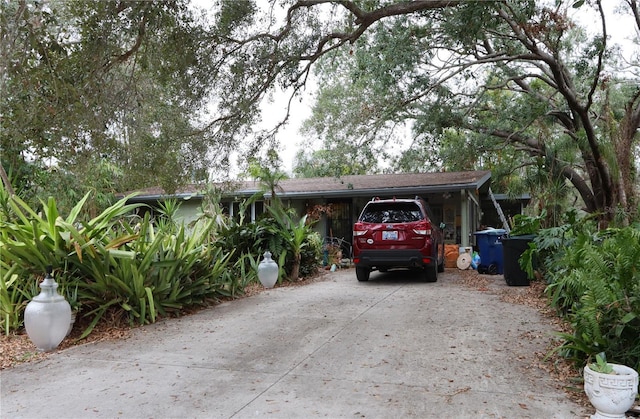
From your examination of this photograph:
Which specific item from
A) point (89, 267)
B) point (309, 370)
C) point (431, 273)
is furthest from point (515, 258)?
point (89, 267)

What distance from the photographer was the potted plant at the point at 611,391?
10.4 ft

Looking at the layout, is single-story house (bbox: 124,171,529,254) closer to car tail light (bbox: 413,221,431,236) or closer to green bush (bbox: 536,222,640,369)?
car tail light (bbox: 413,221,431,236)

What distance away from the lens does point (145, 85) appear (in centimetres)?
990

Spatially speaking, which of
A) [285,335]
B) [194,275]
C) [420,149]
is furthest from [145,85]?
[420,149]

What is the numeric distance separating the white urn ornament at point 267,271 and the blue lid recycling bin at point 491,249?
568 cm

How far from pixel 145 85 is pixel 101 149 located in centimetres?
237

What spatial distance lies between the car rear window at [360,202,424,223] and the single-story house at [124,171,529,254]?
160 inches

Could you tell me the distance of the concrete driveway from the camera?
3.58 metres

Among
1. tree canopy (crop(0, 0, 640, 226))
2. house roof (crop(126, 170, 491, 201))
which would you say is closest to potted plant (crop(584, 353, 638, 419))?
tree canopy (crop(0, 0, 640, 226))

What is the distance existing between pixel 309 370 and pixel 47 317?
121 inches

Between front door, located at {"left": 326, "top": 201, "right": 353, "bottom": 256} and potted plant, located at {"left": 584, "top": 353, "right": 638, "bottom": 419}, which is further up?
front door, located at {"left": 326, "top": 201, "right": 353, "bottom": 256}

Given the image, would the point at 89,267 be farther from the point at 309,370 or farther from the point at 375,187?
the point at 375,187

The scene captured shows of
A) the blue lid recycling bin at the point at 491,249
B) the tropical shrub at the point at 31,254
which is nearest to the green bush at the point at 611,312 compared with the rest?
the tropical shrub at the point at 31,254

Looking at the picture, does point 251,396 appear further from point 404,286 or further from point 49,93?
point 404,286
